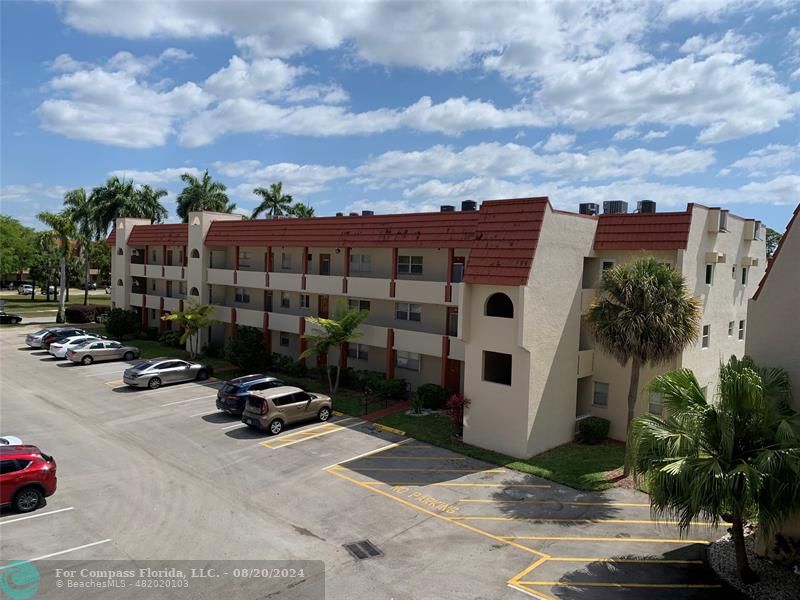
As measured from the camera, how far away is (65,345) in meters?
38.9

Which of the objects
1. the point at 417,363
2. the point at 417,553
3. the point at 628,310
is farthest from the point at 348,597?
the point at 417,363

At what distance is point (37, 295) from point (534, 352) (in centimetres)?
10064

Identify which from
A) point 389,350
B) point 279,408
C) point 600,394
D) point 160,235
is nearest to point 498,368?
point 600,394

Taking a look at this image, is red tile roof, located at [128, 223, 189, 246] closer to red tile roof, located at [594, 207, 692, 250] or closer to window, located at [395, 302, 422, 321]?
window, located at [395, 302, 422, 321]

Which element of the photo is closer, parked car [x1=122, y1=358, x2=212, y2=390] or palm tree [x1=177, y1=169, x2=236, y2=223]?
parked car [x1=122, y1=358, x2=212, y2=390]

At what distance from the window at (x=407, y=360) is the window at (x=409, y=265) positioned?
4.34m

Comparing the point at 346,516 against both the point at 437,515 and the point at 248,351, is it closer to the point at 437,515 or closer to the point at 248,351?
the point at 437,515

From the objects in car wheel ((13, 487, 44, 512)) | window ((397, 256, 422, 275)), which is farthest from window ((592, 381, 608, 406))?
car wheel ((13, 487, 44, 512))

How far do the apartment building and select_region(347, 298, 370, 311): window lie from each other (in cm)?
12

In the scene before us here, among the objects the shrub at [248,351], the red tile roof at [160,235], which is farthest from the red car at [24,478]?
the red tile roof at [160,235]

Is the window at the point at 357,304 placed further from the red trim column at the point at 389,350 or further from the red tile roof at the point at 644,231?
the red tile roof at the point at 644,231

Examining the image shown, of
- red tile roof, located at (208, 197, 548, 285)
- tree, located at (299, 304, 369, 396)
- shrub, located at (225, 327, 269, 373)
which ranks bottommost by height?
shrub, located at (225, 327, 269, 373)

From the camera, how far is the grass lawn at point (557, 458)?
64.7 ft

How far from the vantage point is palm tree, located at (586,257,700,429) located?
1972 centimetres
